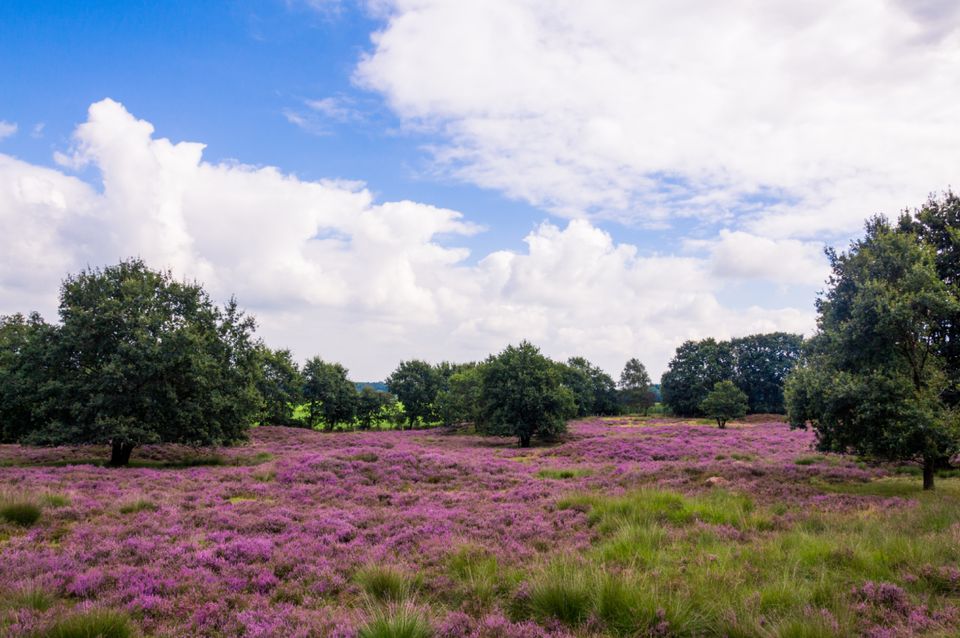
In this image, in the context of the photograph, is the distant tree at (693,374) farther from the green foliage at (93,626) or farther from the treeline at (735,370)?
the green foliage at (93,626)

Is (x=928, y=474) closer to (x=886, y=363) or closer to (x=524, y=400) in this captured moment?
(x=886, y=363)

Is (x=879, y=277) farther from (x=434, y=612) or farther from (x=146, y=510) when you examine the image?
(x=146, y=510)

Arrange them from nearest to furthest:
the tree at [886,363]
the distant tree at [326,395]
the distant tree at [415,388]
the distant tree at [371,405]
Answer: the tree at [886,363]
the distant tree at [326,395]
the distant tree at [371,405]
the distant tree at [415,388]

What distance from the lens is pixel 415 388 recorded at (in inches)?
3356

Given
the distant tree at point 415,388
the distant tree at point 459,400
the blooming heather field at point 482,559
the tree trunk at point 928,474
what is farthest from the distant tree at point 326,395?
the tree trunk at point 928,474

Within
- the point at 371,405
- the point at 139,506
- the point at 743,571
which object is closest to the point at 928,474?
the point at 743,571

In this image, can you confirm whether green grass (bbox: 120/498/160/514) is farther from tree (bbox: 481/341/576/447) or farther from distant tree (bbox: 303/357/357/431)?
distant tree (bbox: 303/357/357/431)

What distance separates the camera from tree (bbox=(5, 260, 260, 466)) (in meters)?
23.6

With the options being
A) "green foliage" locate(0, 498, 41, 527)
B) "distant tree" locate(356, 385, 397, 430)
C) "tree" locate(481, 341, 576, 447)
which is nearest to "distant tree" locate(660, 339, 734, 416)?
"distant tree" locate(356, 385, 397, 430)

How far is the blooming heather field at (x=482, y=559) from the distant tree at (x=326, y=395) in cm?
5745

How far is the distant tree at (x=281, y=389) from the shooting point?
59.2m

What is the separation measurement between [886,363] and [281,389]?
Answer: 65488 millimetres

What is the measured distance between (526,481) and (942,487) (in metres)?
14.9

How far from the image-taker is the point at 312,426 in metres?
79.4
